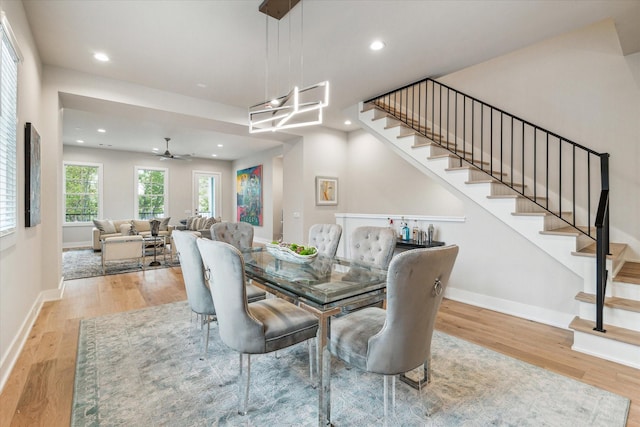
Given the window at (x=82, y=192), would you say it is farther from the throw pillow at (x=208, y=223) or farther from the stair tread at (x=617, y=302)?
the stair tread at (x=617, y=302)

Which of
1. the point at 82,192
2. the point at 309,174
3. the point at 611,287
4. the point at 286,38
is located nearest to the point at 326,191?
the point at 309,174

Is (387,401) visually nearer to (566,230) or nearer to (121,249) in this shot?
(566,230)

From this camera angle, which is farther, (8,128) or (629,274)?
(629,274)

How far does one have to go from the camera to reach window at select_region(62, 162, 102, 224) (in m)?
8.20

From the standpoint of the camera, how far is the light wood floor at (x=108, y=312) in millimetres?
1793

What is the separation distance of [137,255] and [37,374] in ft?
11.3

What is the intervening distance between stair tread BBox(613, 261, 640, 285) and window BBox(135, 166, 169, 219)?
33.9 ft

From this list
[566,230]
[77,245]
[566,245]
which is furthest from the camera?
[77,245]

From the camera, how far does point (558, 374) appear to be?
2131 millimetres

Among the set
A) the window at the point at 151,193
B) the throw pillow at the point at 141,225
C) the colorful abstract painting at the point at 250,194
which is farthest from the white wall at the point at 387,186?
the window at the point at 151,193

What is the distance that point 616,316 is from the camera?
8.13ft

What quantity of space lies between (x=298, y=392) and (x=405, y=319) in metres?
0.95

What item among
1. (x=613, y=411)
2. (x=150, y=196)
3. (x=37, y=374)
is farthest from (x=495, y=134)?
(x=150, y=196)

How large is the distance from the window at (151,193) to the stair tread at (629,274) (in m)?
10.3
